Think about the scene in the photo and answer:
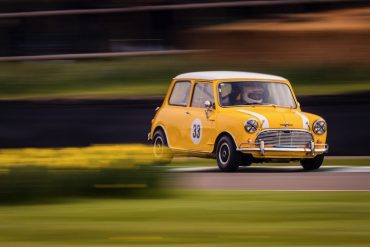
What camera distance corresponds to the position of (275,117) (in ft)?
61.0

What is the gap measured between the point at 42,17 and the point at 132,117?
8.05 metres

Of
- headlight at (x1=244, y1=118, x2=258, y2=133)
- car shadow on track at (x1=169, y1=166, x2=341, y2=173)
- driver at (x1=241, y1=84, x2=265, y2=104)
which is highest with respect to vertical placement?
driver at (x1=241, y1=84, x2=265, y2=104)

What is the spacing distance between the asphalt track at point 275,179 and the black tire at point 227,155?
14cm

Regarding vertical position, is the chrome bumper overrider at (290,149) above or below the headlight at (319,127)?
below

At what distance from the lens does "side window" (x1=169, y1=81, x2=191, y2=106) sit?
20156 millimetres

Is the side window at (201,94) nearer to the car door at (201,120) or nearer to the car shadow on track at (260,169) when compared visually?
the car door at (201,120)

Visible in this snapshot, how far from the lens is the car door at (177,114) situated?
19.8 metres

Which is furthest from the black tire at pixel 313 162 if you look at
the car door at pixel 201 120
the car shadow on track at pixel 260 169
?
the car door at pixel 201 120

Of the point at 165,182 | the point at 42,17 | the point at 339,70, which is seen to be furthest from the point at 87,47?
the point at 165,182

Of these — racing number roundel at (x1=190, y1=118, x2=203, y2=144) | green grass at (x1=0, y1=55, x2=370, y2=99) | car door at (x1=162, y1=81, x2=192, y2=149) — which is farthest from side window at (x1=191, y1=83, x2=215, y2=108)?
green grass at (x1=0, y1=55, x2=370, y2=99)

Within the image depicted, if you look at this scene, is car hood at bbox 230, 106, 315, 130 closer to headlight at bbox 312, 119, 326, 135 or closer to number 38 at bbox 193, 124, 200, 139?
headlight at bbox 312, 119, 326, 135

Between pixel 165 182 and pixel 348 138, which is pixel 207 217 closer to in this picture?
pixel 165 182

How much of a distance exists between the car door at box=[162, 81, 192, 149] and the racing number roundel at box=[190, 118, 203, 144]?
0.92 ft

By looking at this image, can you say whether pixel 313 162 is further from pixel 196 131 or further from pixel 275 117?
pixel 196 131
